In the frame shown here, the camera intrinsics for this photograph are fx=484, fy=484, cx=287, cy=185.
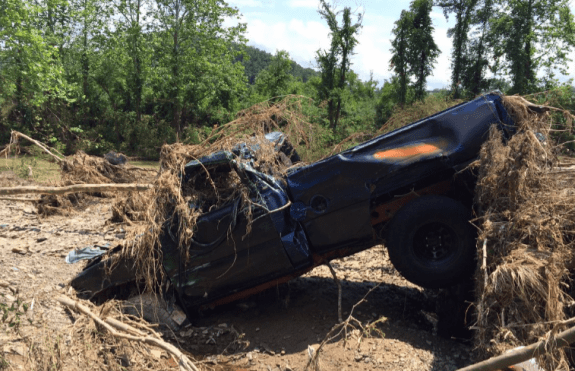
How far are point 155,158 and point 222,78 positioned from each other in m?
7.73

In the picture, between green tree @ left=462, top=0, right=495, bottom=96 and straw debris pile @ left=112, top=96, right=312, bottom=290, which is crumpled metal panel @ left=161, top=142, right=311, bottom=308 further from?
green tree @ left=462, top=0, right=495, bottom=96

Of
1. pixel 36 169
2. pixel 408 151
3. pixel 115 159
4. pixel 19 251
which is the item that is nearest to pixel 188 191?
pixel 408 151

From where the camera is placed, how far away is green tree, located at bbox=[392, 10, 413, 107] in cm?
3058

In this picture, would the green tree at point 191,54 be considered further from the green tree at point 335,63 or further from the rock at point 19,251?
the rock at point 19,251

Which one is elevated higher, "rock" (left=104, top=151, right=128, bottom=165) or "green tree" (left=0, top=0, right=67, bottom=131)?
"green tree" (left=0, top=0, right=67, bottom=131)

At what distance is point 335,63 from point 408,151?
966 inches

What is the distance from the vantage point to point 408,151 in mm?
5289

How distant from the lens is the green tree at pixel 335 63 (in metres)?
27.6

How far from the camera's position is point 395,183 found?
5305 mm

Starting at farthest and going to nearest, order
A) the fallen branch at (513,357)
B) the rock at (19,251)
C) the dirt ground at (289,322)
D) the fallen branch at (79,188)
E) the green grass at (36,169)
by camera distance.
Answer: the green grass at (36,169), the fallen branch at (79,188), the rock at (19,251), the dirt ground at (289,322), the fallen branch at (513,357)

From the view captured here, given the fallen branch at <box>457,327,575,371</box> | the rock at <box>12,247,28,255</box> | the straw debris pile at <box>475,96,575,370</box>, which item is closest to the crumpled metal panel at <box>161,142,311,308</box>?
the straw debris pile at <box>475,96,575,370</box>

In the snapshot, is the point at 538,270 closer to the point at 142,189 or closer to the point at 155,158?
the point at 142,189

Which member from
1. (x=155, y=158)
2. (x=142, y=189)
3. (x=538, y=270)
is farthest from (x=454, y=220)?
(x=155, y=158)

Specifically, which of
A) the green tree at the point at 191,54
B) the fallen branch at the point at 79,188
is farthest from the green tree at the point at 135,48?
the fallen branch at the point at 79,188
